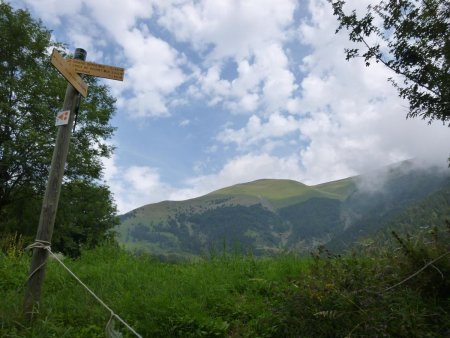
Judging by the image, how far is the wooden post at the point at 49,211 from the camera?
5.36 meters

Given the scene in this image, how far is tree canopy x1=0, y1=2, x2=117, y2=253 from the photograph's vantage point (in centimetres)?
2092

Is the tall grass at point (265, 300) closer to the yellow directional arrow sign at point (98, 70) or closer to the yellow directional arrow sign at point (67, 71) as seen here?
the yellow directional arrow sign at point (67, 71)

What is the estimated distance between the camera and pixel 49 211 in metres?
5.57

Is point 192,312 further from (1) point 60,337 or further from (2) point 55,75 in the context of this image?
(2) point 55,75

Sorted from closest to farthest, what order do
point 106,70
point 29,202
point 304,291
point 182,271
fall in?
point 304,291 → point 106,70 → point 182,271 → point 29,202

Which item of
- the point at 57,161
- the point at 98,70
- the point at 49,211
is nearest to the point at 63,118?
the point at 57,161

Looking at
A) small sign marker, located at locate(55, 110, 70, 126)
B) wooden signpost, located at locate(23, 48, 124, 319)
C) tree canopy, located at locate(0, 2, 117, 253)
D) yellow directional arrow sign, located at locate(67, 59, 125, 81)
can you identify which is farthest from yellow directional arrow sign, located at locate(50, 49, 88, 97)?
tree canopy, located at locate(0, 2, 117, 253)

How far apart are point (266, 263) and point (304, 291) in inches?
106

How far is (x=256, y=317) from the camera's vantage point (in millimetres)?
5664

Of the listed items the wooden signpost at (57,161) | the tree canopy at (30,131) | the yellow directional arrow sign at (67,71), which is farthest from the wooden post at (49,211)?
the tree canopy at (30,131)

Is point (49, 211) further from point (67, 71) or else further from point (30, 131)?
point (30, 131)

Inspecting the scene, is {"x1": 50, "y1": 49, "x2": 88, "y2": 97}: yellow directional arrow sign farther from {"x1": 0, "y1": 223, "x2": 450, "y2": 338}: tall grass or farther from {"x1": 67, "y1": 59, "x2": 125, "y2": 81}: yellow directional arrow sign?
{"x1": 0, "y1": 223, "x2": 450, "y2": 338}: tall grass

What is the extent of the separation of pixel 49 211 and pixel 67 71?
2.07 m

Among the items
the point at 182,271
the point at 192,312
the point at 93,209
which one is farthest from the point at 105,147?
the point at 192,312
